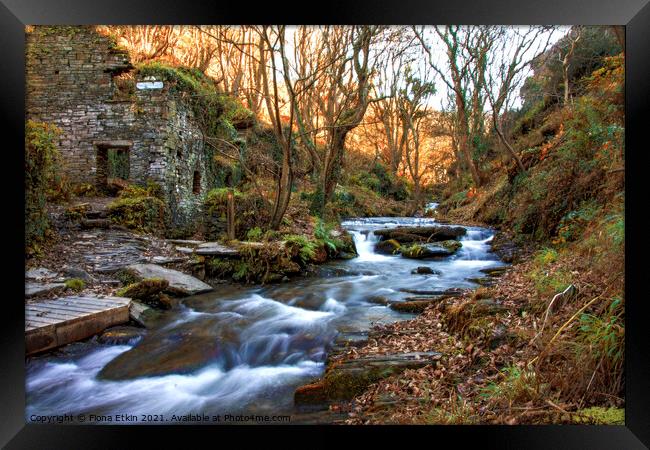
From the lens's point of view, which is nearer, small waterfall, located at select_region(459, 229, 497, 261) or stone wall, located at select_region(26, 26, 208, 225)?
small waterfall, located at select_region(459, 229, 497, 261)

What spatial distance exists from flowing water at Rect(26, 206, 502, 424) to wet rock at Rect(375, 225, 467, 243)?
280 millimetres

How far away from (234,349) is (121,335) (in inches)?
46.2

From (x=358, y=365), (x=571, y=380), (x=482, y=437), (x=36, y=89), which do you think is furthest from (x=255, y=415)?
(x=36, y=89)

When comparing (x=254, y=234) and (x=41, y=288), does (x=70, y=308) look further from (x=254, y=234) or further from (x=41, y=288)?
(x=254, y=234)

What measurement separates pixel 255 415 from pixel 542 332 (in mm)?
2248

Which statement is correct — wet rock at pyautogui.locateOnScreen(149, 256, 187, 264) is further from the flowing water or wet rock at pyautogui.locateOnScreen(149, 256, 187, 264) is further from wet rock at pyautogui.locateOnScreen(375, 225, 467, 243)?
wet rock at pyautogui.locateOnScreen(375, 225, 467, 243)

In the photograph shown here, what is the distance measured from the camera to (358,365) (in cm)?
268

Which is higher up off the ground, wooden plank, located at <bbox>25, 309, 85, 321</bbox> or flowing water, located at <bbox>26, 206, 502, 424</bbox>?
wooden plank, located at <bbox>25, 309, 85, 321</bbox>

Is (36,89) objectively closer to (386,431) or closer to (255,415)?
(255,415)

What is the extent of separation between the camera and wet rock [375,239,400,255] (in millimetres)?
5621

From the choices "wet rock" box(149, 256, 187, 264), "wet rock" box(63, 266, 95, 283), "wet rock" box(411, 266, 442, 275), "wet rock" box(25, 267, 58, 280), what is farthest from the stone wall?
"wet rock" box(411, 266, 442, 275)

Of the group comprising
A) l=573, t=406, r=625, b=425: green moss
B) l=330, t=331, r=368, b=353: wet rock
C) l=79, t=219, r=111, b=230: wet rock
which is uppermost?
l=79, t=219, r=111, b=230: wet rock
